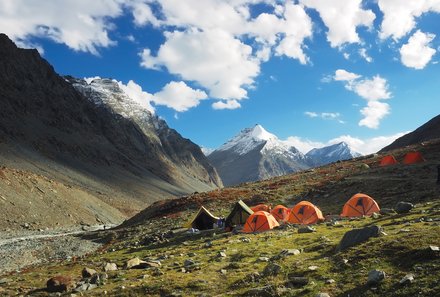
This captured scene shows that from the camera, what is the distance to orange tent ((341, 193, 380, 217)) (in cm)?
3161

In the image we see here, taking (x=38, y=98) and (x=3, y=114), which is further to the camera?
(x=38, y=98)

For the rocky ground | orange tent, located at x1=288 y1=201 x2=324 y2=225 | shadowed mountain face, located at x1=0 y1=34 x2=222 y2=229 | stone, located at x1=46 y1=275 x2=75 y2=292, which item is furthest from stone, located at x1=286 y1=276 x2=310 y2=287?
shadowed mountain face, located at x1=0 y1=34 x2=222 y2=229

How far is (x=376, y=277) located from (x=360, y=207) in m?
20.6

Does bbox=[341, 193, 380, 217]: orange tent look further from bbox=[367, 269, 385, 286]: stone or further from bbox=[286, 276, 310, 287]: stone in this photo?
bbox=[367, 269, 385, 286]: stone

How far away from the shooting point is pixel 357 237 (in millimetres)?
16891

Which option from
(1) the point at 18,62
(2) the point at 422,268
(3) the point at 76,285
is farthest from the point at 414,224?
(1) the point at 18,62

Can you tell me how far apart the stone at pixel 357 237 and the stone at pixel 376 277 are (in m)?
4.09

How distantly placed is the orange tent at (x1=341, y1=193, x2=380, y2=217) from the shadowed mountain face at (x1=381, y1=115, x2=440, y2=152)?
12129 cm

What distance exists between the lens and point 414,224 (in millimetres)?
19266

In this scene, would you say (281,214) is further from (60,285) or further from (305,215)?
(60,285)

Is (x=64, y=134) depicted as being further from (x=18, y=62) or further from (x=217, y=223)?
(x=217, y=223)

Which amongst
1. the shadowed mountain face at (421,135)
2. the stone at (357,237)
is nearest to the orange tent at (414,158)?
the stone at (357,237)

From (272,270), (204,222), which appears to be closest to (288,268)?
(272,270)

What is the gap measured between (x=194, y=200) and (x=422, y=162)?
32712 millimetres
